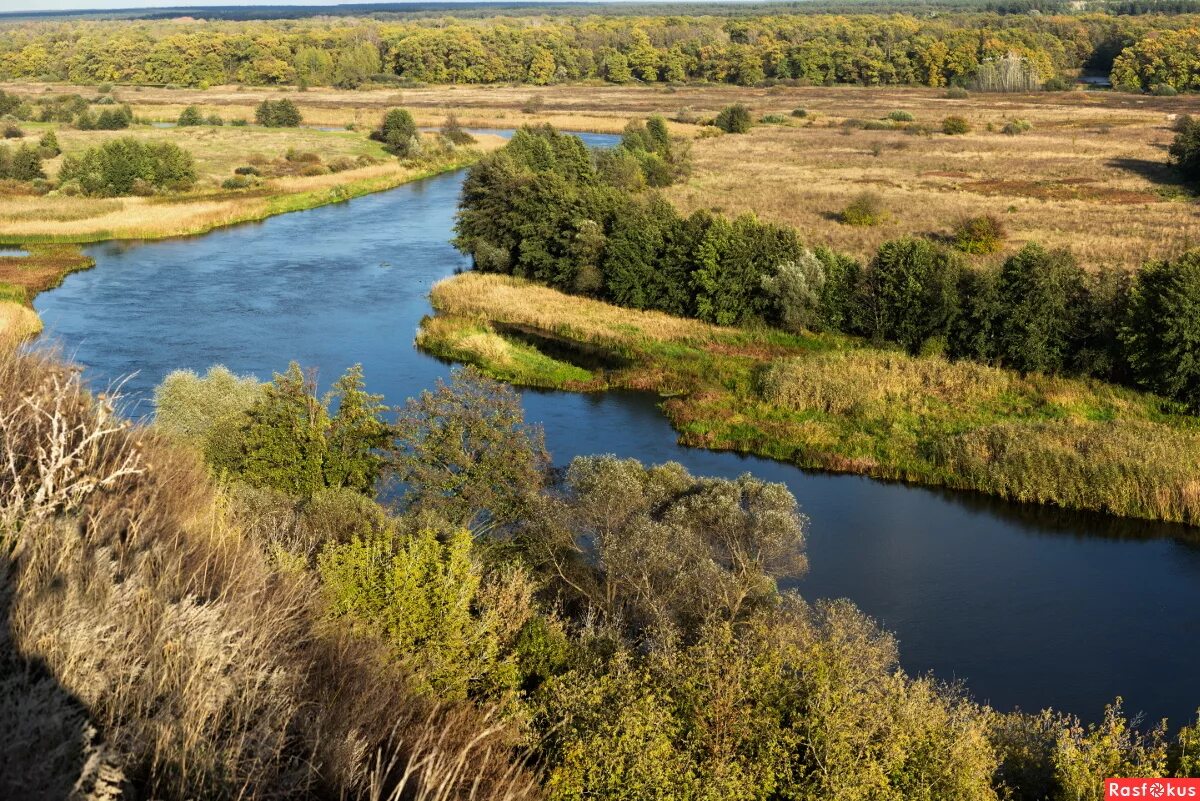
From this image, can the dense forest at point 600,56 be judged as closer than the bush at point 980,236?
No

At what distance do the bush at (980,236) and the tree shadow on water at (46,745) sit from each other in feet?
163

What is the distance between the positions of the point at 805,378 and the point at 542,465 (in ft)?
43.9

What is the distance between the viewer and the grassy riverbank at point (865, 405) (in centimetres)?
3022

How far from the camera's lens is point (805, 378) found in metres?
36.8

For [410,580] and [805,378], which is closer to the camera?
[410,580]

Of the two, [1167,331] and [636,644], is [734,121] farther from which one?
[636,644]

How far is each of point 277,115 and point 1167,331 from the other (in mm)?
97562

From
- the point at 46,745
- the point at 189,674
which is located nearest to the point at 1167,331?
the point at 189,674

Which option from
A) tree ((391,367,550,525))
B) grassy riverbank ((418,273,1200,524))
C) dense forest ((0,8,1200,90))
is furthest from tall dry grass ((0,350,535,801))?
dense forest ((0,8,1200,90))

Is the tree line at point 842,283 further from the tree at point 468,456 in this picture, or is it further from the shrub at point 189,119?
the shrub at point 189,119

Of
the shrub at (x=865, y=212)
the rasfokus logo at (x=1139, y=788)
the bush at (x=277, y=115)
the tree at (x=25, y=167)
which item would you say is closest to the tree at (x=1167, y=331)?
the rasfokus logo at (x=1139, y=788)

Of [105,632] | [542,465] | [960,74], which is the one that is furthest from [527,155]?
[960,74]

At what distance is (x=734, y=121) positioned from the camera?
111312mm

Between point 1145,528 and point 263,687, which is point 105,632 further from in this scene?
point 1145,528
